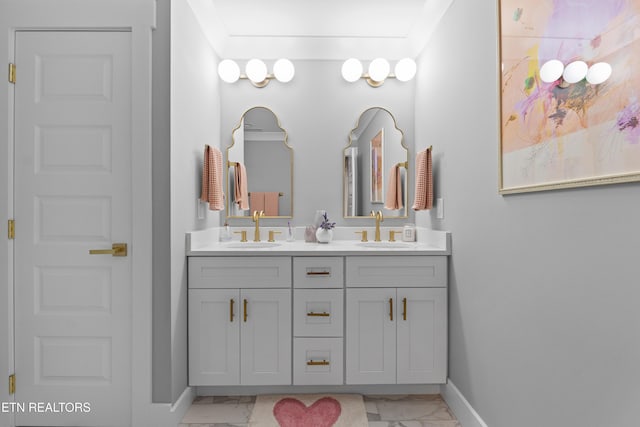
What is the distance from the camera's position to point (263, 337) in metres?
2.36

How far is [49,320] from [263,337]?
110 cm

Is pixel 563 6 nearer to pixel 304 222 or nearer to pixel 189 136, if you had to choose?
pixel 189 136

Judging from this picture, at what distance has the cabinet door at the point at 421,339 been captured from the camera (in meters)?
2.38

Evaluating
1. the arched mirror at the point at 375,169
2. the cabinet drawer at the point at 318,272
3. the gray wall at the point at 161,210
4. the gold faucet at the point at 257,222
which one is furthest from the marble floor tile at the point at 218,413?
the arched mirror at the point at 375,169

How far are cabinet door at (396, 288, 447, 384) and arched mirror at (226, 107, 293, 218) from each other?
114 cm

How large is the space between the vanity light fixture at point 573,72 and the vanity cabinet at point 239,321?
1.57m

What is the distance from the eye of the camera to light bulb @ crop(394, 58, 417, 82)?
2.95m

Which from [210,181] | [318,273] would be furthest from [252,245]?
[318,273]

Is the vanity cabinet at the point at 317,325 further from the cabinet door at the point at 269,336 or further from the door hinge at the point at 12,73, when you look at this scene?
the door hinge at the point at 12,73

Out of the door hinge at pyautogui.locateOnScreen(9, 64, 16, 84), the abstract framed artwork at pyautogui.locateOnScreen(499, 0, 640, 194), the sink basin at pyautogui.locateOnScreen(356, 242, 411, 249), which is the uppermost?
the door hinge at pyautogui.locateOnScreen(9, 64, 16, 84)

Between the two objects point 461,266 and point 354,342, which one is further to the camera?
point 354,342

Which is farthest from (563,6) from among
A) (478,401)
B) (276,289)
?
(276,289)

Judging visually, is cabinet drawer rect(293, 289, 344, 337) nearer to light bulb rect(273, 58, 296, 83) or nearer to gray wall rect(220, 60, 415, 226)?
gray wall rect(220, 60, 415, 226)

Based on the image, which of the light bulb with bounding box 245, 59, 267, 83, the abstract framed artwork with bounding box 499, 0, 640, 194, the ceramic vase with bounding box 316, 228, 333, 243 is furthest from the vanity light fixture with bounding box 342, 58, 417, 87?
the abstract framed artwork with bounding box 499, 0, 640, 194
